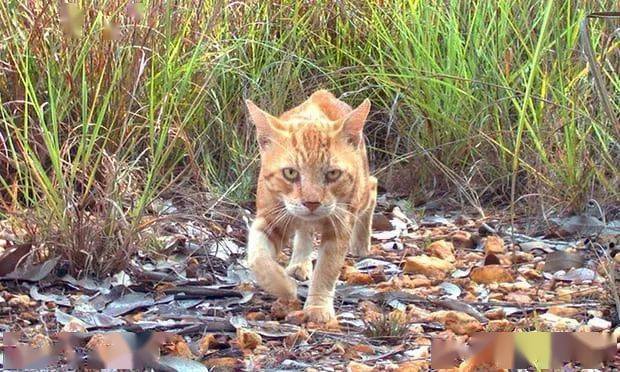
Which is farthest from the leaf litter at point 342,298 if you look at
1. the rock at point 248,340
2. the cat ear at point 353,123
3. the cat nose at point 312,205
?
the cat ear at point 353,123

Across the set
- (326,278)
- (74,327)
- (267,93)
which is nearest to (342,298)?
(326,278)

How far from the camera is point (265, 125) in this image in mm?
4707

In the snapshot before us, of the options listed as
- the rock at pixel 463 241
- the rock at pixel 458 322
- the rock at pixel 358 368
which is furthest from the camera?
the rock at pixel 463 241

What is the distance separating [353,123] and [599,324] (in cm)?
127

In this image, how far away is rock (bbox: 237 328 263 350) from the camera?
376cm

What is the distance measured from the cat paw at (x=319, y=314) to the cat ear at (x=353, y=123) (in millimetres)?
767

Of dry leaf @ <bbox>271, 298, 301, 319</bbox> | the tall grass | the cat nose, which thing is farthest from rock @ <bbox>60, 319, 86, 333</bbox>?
the cat nose

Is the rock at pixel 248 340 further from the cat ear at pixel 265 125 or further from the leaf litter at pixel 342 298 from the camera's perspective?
the cat ear at pixel 265 125

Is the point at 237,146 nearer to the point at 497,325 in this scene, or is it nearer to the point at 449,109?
the point at 449,109

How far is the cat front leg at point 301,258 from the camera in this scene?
5.02m

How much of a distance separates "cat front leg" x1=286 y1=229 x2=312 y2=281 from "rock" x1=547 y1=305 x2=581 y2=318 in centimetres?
114

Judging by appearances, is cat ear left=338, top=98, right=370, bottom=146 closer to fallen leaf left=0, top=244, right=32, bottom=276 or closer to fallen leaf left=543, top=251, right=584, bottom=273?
fallen leaf left=543, top=251, right=584, bottom=273

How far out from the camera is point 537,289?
4625mm

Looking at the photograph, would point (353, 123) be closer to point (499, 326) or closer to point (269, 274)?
point (269, 274)
